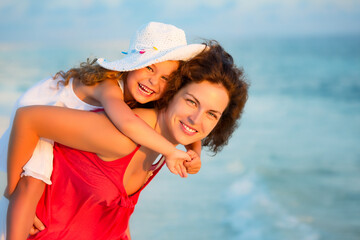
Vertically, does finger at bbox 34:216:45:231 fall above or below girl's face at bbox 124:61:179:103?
below

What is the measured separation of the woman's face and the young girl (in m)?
0.17

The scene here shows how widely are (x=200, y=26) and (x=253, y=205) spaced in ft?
75.1

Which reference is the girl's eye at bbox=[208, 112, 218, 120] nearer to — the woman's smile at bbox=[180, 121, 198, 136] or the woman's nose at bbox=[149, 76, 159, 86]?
the woman's smile at bbox=[180, 121, 198, 136]

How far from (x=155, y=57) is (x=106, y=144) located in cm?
67

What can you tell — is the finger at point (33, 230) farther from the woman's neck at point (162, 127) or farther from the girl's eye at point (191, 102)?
the girl's eye at point (191, 102)

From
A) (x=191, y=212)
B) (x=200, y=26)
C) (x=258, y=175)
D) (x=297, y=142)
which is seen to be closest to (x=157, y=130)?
(x=191, y=212)

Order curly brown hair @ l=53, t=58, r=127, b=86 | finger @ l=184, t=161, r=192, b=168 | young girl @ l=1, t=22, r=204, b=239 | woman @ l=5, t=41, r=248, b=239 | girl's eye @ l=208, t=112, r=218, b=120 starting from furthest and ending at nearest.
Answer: curly brown hair @ l=53, t=58, r=127, b=86
girl's eye @ l=208, t=112, r=218, b=120
finger @ l=184, t=161, r=192, b=168
young girl @ l=1, t=22, r=204, b=239
woman @ l=5, t=41, r=248, b=239

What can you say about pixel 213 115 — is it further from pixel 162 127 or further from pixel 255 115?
pixel 255 115

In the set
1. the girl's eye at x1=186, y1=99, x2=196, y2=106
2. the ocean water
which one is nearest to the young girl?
the girl's eye at x1=186, y1=99, x2=196, y2=106

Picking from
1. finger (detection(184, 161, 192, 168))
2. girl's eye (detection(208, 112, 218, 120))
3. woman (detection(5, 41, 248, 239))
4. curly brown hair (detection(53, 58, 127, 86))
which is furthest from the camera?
curly brown hair (detection(53, 58, 127, 86))

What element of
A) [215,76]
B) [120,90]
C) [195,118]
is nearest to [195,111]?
[195,118]

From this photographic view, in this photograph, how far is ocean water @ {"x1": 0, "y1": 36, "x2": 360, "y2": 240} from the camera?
24.4ft

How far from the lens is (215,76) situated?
9.54ft

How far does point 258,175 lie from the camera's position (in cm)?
992
